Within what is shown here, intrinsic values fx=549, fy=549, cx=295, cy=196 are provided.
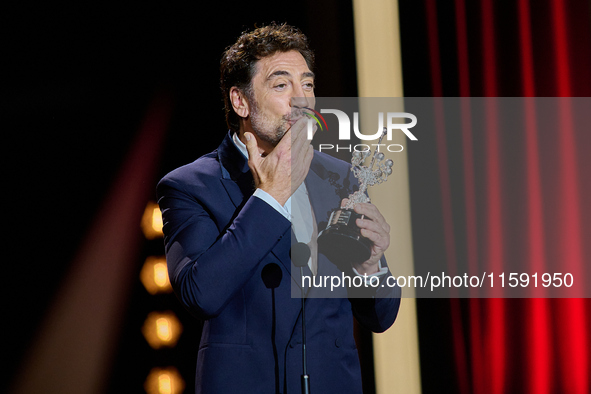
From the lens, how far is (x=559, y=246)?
7.22 feet

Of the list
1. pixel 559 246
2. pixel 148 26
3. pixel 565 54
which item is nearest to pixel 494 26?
pixel 565 54

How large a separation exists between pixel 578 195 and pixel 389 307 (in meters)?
1.31

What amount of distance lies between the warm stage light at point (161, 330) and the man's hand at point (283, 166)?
1.61m

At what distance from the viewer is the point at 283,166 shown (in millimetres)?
1209

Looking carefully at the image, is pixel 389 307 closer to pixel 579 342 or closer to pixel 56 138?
pixel 579 342

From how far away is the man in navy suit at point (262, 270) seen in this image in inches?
44.8

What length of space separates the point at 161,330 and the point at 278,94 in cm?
157

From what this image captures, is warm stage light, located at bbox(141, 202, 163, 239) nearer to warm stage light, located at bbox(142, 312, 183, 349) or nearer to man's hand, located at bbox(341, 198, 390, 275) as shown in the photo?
warm stage light, located at bbox(142, 312, 183, 349)

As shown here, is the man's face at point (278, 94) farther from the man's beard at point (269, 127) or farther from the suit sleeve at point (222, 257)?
the suit sleeve at point (222, 257)

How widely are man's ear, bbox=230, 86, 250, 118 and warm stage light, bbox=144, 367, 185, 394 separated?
1552 mm

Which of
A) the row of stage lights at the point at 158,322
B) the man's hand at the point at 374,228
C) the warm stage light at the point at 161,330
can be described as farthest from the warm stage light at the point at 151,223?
the man's hand at the point at 374,228

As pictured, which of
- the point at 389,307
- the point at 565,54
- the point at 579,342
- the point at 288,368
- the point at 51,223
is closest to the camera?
the point at 288,368

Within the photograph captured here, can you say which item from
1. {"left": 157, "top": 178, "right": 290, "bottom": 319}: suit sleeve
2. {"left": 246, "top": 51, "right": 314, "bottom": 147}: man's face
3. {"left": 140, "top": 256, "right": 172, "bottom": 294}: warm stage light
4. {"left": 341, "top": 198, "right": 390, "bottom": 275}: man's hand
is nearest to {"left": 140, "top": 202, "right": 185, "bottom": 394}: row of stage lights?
{"left": 140, "top": 256, "right": 172, "bottom": 294}: warm stage light

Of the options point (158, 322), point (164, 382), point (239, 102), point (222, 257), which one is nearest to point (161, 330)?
point (158, 322)
